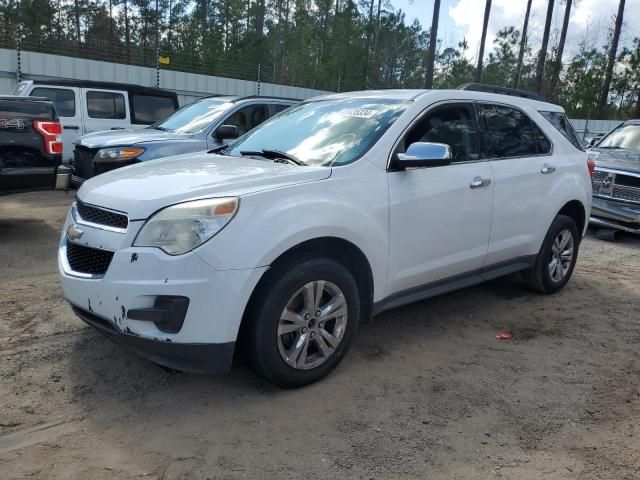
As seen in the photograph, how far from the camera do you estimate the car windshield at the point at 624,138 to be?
9.12m

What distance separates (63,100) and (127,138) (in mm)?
3726

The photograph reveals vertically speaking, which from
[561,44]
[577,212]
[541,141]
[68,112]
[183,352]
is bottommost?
[183,352]

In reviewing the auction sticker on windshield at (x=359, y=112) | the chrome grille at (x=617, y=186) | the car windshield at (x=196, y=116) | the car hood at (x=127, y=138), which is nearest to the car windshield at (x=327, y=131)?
the auction sticker on windshield at (x=359, y=112)

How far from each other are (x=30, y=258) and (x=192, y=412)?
3540 mm

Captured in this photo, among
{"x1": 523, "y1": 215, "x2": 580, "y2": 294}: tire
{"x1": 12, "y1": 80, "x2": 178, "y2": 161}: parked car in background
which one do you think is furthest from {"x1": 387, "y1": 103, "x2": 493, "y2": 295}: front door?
{"x1": 12, "y1": 80, "x2": 178, "y2": 161}: parked car in background

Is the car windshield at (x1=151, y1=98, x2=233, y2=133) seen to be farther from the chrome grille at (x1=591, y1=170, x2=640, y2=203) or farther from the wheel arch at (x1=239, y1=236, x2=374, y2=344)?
the chrome grille at (x1=591, y1=170, x2=640, y2=203)

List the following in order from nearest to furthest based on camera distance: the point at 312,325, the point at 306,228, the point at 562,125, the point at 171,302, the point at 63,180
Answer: the point at 171,302
the point at 306,228
the point at 312,325
the point at 562,125
the point at 63,180

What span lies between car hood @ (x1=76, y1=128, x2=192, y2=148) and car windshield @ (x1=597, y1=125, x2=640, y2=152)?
6933 millimetres

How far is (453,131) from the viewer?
13.9 feet

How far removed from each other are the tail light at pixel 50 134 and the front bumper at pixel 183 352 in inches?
155

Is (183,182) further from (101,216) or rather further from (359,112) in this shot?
(359,112)

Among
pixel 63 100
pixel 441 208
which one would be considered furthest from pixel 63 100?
pixel 441 208

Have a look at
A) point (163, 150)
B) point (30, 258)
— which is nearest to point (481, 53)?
point (163, 150)

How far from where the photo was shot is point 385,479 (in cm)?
256
